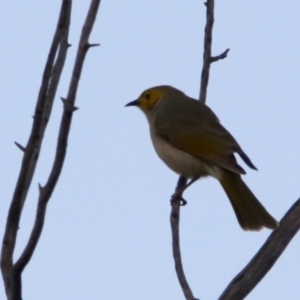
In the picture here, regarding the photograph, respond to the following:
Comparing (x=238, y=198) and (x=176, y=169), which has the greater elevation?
(x=176, y=169)

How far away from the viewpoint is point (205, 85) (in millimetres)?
6133

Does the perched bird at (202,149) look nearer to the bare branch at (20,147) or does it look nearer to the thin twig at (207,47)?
the thin twig at (207,47)

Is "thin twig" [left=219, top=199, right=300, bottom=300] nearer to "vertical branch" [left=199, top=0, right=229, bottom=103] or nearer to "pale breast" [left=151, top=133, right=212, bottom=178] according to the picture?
"vertical branch" [left=199, top=0, right=229, bottom=103]

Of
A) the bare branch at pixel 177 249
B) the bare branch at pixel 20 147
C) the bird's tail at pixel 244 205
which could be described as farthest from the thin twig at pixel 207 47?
the bare branch at pixel 20 147

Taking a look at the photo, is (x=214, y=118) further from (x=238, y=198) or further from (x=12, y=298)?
(x=12, y=298)

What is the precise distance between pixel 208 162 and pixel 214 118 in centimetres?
87

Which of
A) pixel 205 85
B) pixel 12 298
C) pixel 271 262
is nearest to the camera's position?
pixel 12 298

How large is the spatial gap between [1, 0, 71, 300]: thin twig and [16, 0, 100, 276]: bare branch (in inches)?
2.8

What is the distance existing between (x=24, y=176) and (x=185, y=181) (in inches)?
135

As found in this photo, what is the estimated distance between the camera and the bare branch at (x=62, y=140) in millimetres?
3289

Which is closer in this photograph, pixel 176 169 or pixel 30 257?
pixel 30 257

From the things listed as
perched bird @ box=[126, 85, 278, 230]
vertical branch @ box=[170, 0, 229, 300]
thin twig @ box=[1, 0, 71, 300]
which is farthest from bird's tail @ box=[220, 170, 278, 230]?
thin twig @ box=[1, 0, 71, 300]

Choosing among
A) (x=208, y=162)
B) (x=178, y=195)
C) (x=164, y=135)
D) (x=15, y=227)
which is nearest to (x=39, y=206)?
(x=15, y=227)

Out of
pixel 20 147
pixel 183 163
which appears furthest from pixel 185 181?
pixel 20 147
